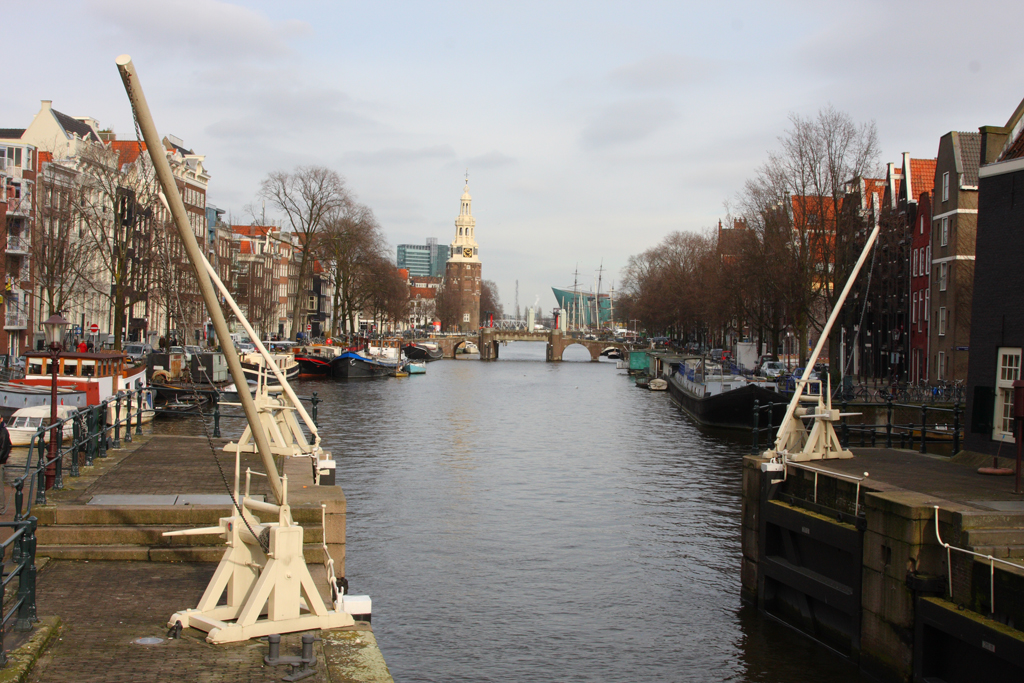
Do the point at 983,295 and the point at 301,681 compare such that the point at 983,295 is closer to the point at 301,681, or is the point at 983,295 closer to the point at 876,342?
the point at 301,681

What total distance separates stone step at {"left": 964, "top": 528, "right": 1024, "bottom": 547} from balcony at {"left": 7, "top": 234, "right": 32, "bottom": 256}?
2180 inches

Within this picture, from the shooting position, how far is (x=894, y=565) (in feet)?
42.8

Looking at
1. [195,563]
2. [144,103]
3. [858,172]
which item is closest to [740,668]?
[195,563]

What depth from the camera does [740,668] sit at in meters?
15.3

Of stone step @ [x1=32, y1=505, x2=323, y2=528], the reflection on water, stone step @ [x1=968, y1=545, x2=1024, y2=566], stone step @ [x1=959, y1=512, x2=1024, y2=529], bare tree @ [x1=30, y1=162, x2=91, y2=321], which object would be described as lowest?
the reflection on water

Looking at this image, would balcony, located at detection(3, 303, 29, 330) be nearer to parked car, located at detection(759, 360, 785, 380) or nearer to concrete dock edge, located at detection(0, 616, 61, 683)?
parked car, located at detection(759, 360, 785, 380)

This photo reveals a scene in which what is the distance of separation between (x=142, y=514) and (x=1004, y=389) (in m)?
15.6

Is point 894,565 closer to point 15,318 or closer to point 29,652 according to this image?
point 29,652

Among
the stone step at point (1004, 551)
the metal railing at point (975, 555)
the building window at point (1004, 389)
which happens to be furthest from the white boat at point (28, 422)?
the stone step at point (1004, 551)

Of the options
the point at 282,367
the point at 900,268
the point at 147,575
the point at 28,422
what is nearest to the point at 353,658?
the point at 147,575

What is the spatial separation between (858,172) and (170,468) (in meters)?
40.6

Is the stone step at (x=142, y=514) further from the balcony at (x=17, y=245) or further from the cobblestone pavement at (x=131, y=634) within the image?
the balcony at (x=17, y=245)

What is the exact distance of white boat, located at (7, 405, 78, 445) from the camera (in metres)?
29.0

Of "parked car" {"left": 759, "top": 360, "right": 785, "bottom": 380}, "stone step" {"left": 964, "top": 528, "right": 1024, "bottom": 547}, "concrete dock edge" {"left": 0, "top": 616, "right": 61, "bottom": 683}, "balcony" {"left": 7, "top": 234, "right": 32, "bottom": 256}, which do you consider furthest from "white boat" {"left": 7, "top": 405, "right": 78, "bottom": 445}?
"parked car" {"left": 759, "top": 360, "right": 785, "bottom": 380}
